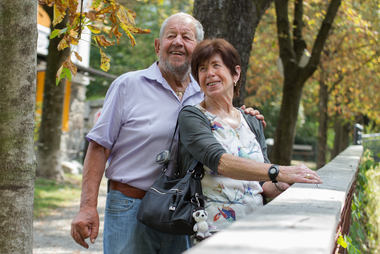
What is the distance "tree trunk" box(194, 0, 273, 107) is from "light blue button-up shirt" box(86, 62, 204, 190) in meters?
1.53

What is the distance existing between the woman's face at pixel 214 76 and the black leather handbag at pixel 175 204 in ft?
1.59

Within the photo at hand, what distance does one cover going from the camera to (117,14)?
2801 millimetres

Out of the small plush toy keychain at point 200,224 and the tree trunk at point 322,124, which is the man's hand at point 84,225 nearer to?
the small plush toy keychain at point 200,224

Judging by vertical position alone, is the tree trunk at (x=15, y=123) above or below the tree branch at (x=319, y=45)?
below

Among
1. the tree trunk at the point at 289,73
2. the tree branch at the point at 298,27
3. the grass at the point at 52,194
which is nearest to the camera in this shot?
the tree trunk at the point at 289,73

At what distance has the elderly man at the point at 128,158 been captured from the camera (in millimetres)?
2557

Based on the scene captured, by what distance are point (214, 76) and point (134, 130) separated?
1.94 ft

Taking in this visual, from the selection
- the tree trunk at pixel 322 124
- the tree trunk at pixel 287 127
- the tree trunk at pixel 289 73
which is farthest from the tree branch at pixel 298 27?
the tree trunk at pixel 322 124

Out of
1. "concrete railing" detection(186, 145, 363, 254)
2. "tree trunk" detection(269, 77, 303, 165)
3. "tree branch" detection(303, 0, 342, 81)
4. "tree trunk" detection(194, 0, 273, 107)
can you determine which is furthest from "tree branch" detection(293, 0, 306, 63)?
"concrete railing" detection(186, 145, 363, 254)

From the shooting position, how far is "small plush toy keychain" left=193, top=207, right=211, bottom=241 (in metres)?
2.17

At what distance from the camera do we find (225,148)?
7.89 feet

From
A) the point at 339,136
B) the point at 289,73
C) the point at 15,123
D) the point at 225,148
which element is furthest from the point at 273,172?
the point at 339,136

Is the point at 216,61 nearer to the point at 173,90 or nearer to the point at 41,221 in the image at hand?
the point at 173,90

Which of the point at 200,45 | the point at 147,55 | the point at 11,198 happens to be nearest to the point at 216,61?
the point at 200,45
